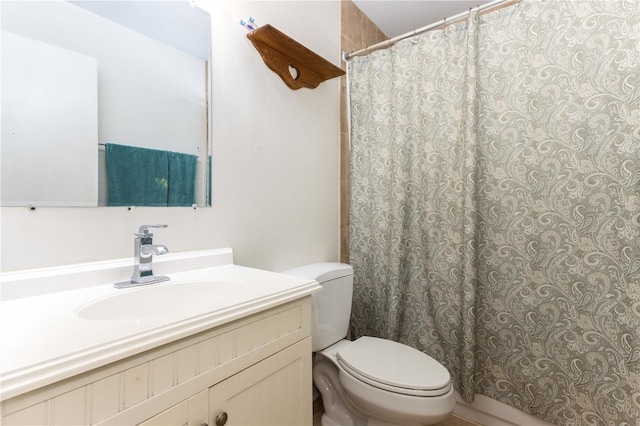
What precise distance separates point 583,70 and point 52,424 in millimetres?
1836

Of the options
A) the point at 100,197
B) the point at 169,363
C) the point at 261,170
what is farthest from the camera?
the point at 261,170

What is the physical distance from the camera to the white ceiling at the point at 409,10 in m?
1.90

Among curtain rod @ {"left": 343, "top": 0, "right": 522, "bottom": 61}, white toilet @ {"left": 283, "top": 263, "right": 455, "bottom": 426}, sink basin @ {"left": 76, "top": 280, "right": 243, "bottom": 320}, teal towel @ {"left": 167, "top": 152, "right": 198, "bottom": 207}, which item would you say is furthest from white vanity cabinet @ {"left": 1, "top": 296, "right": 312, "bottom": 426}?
curtain rod @ {"left": 343, "top": 0, "right": 522, "bottom": 61}

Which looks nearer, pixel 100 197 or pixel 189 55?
pixel 100 197

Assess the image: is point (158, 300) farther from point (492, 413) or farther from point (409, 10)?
point (409, 10)

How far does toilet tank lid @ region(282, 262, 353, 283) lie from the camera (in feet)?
4.47

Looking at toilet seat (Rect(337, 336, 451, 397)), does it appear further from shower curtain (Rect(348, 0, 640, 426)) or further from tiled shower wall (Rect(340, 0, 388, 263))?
tiled shower wall (Rect(340, 0, 388, 263))

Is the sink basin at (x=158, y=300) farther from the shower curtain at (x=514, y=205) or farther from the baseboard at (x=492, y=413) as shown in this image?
the baseboard at (x=492, y=413)

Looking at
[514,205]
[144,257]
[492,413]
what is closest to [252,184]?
[144,257]

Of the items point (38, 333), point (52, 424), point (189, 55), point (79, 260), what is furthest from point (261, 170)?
point (52, 424)

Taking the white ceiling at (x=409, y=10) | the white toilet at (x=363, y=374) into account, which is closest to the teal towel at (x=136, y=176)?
the white toilet at (x=363, y=374)

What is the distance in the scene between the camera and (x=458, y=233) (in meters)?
1.49

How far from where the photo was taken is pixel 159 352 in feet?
1.95

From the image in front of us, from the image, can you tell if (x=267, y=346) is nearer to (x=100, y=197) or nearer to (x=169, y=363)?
(x=169, y=363)
